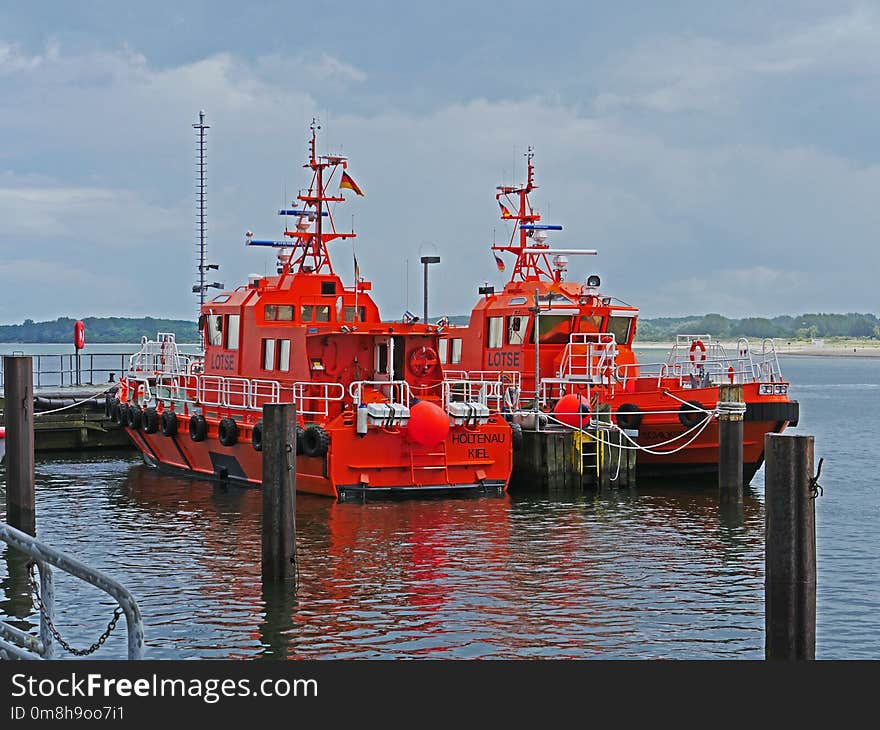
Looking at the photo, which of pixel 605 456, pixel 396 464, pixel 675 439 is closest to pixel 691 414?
pixel 675 439

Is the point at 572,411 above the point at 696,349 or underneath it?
underneath

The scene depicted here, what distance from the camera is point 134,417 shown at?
89.8 feet

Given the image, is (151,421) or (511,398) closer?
(511,398)

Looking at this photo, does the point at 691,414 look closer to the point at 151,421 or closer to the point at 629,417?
the point at 629,417

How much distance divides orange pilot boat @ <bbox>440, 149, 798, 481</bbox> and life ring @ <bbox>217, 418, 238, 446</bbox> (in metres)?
5.10

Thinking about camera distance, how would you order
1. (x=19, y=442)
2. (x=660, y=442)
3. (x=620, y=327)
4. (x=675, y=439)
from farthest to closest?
(x=620, y=327) → (x=660, y=442) → (x=675, y=439) → (x=19, y=442)

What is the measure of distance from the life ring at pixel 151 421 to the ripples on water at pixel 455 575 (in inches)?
61.3

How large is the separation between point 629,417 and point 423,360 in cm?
428

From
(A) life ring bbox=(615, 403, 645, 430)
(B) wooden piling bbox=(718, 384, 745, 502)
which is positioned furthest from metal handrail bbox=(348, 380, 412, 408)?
(B) wooden piling bbox=(718, 384, 745, 502)

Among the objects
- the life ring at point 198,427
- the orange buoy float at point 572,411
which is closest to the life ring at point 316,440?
the life ring at point 198,427

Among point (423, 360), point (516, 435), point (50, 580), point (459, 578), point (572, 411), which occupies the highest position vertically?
point (423, 360)

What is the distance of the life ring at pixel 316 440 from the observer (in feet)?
69.8

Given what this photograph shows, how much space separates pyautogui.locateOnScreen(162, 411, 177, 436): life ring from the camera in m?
25.9
